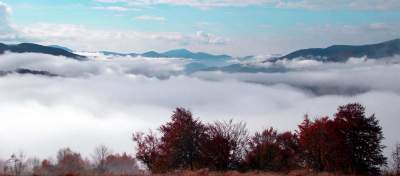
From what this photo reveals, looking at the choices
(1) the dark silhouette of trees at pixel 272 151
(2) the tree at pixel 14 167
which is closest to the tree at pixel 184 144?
(1) the dark silhouette of trees at pixel 272 151

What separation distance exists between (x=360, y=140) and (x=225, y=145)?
14375mm

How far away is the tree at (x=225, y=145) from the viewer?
48.5 m

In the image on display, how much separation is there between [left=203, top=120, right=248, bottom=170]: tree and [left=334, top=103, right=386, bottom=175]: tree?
10.8 metres

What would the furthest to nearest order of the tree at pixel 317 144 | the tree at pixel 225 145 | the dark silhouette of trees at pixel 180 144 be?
the tree at pixel 317 144
the tree at pixel 225 145
the dark silhouette of trees at pixel 180 144

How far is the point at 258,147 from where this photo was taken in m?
57.0

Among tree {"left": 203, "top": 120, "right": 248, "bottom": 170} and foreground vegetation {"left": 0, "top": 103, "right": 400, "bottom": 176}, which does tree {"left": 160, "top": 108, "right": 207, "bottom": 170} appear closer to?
foreground vegetation {"left": 0, "top": 103, "right": 400, "bottom": 176}

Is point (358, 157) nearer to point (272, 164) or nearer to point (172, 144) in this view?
point (272, 164)

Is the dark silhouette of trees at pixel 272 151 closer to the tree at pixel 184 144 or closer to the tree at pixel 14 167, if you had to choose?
the tree at pixel 184 144

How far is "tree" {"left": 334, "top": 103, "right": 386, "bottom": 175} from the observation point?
50781mm

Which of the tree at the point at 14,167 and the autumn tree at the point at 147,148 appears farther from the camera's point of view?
the autumn tree at the point at 147,148

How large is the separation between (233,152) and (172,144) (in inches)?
272

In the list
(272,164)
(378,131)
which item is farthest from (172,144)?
(378,131)

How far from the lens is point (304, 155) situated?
59.8 m

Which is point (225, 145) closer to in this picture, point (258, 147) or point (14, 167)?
point (258, 147)
